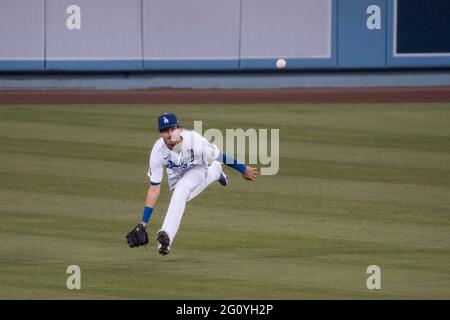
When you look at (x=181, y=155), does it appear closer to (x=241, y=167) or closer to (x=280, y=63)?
(x=241, y=167)

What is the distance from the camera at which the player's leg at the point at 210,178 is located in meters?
10.7

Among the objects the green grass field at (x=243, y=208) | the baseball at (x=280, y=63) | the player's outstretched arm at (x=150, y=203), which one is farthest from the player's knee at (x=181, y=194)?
the baseball at (x=280, y=63)


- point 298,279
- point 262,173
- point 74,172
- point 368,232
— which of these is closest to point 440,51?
point 262,173

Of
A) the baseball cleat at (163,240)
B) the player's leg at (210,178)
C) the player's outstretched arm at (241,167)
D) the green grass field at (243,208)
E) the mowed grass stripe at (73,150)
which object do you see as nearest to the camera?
the green grass field at (243,208)

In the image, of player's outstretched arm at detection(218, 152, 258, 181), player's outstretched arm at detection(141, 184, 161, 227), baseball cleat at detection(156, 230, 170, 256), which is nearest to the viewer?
baseball cleat at detection(156, 230, 170, 256)

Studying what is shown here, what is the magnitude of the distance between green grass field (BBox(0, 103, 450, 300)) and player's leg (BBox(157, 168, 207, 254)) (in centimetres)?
32

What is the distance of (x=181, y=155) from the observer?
10.5 metres

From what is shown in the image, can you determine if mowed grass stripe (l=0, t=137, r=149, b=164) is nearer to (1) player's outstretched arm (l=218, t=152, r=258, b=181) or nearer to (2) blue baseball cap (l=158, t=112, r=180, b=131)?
(1) player's outstretched arm (l=218, t=152, r=258, b=181)

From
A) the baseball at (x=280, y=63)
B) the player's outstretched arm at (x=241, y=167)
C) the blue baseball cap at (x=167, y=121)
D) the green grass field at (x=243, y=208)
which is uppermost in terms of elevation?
the baseball at (x=280, y=63)

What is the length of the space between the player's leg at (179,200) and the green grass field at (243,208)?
0.32 meters

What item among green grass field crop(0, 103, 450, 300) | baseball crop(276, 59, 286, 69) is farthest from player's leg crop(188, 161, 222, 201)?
baseball crop(276, 59, 286, 69)

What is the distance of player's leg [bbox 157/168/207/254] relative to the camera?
10.0 meters

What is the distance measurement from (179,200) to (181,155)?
515mm

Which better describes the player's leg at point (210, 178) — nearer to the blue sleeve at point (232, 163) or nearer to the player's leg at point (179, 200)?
the player's leg at point (179, 200)
